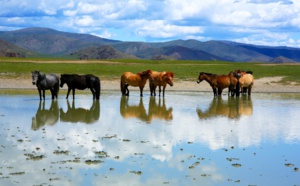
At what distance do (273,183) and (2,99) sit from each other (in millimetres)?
16740

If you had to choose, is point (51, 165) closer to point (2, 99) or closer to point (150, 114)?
point (150, 114)

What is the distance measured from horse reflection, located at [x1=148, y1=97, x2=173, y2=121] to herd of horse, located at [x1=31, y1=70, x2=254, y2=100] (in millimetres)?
3129

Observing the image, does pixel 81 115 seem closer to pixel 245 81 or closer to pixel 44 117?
pixel 44 117

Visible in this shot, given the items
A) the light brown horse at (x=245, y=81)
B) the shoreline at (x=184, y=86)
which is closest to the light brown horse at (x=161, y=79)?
the light brown horse at (x=245, y=81)

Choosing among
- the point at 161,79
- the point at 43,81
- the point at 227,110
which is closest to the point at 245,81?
the point at 161,79

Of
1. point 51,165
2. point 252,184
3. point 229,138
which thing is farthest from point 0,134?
point 252,184

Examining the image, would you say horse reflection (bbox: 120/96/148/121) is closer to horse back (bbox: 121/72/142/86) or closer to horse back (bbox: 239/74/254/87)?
horse back (bbox: 121/72/142/86)

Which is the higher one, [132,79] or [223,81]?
[132,79]

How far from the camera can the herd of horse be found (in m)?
23.0

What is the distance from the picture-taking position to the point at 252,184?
8867mm

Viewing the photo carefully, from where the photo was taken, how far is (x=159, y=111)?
19.5m

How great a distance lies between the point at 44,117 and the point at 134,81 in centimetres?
1041

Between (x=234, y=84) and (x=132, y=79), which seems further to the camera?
(x=234, y=84)

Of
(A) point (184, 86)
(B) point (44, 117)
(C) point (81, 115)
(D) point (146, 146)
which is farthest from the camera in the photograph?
(A) point (184, 86)
